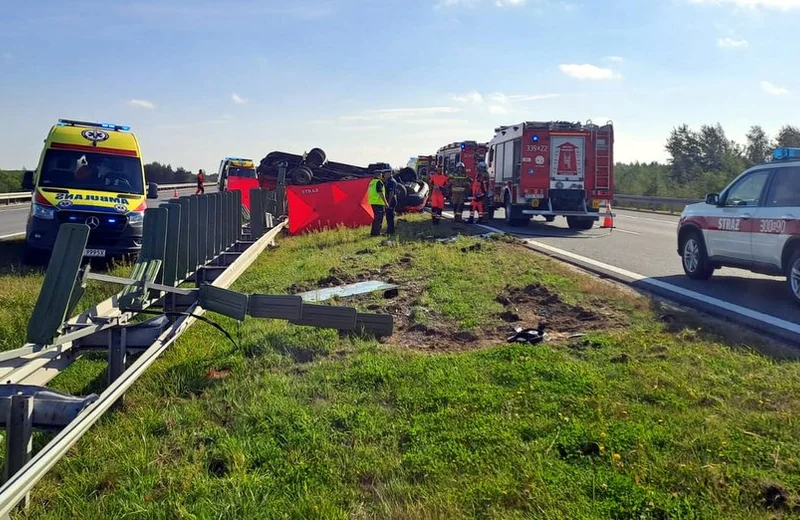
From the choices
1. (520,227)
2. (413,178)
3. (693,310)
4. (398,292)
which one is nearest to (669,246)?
(520,227)

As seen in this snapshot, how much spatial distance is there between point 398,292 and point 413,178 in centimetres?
1663

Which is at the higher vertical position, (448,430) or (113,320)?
(113,320)

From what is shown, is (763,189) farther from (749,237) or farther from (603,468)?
(603,468)

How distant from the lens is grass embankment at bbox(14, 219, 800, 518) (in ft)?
11.8

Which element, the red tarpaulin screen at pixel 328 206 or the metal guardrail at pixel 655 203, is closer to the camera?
the red tarpaulin screen at pixel 328 206

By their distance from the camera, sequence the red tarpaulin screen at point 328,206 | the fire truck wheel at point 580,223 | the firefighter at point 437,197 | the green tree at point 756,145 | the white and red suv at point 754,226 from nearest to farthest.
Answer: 1. the white and red suv at point 754,226
2. the red tarpaulin screen at point 328,206
3. the firefighter at point 437,197
4. the fire truck wheel at point 580,223
5. the green tree at point 756,145

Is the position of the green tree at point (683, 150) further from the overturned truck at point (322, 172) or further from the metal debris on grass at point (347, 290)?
the metal debris on grass at point (347, 290)

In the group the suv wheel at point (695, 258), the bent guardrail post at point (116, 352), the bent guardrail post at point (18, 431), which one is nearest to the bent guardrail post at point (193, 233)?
the bent guardrail post at point (116, 352)

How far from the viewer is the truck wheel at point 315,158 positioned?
2444 centimetres

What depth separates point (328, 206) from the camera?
60.7 ft

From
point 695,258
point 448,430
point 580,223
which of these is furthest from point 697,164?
point 448,430

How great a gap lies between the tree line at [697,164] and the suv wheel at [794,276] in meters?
29.4

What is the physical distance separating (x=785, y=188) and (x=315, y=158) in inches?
702

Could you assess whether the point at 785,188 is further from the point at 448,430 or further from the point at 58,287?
the point at 58,287
